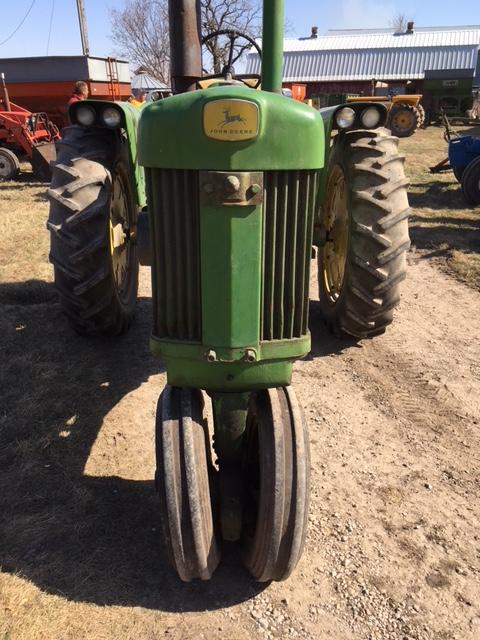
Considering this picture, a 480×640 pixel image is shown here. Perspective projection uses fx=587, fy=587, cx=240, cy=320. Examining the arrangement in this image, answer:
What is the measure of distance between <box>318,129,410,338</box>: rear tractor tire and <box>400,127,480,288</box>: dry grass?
7.58 feet

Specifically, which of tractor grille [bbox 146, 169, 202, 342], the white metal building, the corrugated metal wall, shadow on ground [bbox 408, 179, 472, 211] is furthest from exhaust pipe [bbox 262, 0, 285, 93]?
the corrugated metal wall

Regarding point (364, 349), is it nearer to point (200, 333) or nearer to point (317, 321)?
point (317, 321)

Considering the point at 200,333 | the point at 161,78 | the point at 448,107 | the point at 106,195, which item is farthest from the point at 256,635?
the point at 161,78

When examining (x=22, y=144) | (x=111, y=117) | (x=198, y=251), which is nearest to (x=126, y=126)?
(x=111, y=117)

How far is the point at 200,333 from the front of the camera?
2186 millimetres

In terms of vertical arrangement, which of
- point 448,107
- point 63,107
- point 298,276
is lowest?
point 448,107

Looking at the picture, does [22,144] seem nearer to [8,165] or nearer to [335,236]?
[8,165]

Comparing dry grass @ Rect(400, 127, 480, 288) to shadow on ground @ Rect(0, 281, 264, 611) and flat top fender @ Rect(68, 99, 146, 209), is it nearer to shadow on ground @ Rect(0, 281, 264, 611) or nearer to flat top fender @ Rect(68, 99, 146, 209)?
flat top fender @ Rect(68, 99, 146, 209)

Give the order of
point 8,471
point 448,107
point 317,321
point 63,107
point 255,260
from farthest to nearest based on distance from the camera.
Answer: point 448,107 → point 63,107 → point 317,321 → point 8,471 → point 255,260

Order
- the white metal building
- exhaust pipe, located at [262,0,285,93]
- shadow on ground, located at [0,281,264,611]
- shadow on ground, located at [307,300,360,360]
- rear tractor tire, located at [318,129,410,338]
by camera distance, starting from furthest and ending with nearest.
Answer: the white metal building < shadow on ground, located at [307,300,360,360] < rear tractor tire, located at [318,129,410,338] < exhaust pipe, located at [262,0,285,93] < shadow on ground, located at [0,281,264,611]

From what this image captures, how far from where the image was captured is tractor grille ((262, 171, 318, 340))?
2023mm

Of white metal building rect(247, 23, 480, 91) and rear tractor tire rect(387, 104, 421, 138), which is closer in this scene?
rear tractor tire rect(387, 104, 421, 138)

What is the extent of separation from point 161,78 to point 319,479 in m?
43.3

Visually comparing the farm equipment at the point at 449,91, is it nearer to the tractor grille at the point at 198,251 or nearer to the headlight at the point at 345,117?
the headlight at the point at 345,117
